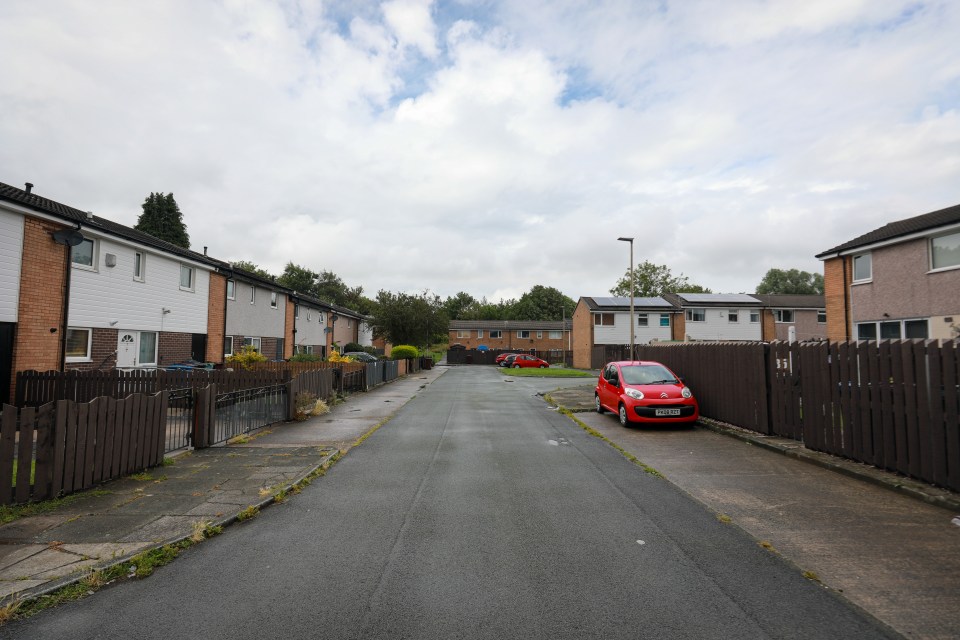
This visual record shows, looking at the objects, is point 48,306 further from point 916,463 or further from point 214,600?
point 916,463

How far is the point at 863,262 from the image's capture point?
64.4ft

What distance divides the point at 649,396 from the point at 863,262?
15.0 meters

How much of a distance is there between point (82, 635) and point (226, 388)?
9.18 meters

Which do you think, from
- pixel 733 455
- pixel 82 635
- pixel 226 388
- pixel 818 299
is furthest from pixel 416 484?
pixel 818 299

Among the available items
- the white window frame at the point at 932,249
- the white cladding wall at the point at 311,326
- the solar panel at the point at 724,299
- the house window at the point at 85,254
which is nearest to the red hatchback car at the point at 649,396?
the white window frame at the point at 932,249

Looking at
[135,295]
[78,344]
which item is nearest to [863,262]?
[135,295]

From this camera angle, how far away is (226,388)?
37.6 feet

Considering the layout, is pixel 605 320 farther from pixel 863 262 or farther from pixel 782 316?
pixel 863 262

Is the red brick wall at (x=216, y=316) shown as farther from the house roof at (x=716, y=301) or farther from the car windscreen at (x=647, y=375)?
the house roof at (x=716, y=301)

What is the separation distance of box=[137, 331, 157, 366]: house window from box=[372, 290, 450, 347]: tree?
25750 millimetres

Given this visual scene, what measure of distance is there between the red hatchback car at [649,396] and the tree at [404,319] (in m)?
31.6

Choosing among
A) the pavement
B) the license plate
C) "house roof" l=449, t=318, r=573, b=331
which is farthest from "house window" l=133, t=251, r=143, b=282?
"house roof" l=449, t=318, r=573, b=331

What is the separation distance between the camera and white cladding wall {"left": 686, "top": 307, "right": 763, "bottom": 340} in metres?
43.7

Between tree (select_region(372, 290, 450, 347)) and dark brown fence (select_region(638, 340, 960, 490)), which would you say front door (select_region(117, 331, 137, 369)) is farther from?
tree (select_region(372, 290, 450, 347))
